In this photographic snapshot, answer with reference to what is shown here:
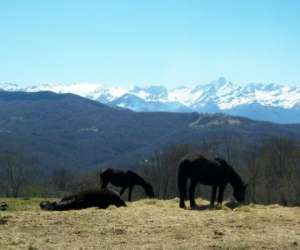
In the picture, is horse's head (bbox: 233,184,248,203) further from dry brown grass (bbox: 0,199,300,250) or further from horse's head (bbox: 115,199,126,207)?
horse's head (bbox: 115,199,126,207)

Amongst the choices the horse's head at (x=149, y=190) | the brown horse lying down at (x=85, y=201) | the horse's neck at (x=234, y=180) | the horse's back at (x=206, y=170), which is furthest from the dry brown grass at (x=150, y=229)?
the horse's head at (x=149, y=190)

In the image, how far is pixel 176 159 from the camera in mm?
88812

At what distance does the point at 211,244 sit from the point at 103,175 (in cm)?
1908

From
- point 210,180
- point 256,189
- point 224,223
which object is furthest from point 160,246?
point 256,189

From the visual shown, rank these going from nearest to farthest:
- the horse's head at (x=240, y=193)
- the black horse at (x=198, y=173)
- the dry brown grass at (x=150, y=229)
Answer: the dry brown grass at (x=150, y=229) → the black horse at (x=198, y=173) → the horse's head at (x=240, y=193)

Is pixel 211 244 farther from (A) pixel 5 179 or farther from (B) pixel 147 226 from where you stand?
(A) pixel 5 179

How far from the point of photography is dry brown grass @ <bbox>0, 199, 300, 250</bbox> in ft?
47.4

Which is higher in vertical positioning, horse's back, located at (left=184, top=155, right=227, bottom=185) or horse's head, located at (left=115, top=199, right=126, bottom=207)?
horse's back, located at (left=184, top=155, right=227, bottom=185)

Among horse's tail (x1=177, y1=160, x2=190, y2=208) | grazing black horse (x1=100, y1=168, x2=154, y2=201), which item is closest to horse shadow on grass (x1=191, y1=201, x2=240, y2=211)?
horse's tail (x1=177, y1=160, x2=190, y2=208)

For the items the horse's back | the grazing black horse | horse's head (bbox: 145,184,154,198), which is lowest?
horse's head (bbox: 145,184,154,198)

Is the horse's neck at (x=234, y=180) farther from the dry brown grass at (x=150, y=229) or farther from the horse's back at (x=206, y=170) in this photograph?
the dry brown grass at (x=150, y=229)

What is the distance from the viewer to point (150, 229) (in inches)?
661

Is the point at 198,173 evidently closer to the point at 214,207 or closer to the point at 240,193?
the point at 214,207

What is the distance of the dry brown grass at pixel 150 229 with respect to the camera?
14.4 m
